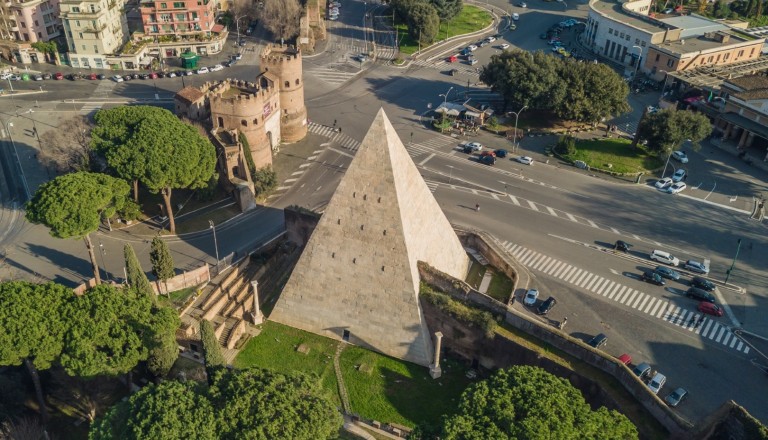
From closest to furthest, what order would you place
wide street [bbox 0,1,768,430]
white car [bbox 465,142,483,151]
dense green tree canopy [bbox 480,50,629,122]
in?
wide street [bbox 0,1,768,430], white car [bbox 465,142,483,151], dense green tree canopy [bbox 480,50,629,122]

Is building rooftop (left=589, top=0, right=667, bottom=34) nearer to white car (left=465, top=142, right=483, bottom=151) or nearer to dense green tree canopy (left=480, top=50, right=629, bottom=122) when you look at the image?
dense green tree canopy (left=480, top=50, right=629, bottom=122)

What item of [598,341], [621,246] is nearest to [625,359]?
[598,341]

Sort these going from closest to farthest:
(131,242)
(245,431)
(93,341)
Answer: (245,431)
(93,341)
(131,242)

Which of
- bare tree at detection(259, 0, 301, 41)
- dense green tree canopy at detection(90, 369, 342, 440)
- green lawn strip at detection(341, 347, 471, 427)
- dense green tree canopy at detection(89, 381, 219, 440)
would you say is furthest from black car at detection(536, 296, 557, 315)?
bare tree at detection(259, 0, 301, 41)

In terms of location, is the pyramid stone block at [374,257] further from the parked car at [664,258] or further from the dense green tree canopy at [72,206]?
the parked car at [664,258]

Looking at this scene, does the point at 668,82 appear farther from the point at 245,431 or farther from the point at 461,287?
the point at 245,431

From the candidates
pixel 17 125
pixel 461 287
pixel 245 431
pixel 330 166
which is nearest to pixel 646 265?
pixel 461 287

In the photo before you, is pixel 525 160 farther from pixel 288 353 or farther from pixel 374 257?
pixel 288 353
